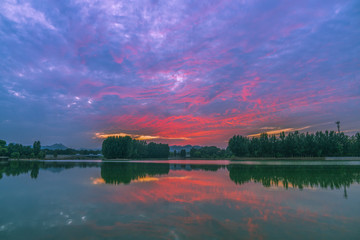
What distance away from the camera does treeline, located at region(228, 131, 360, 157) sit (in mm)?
78125

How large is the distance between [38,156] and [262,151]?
11559 centimetres

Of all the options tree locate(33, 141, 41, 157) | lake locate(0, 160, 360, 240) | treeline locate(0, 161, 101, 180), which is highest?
tree locate(33, 141, 41, 157)

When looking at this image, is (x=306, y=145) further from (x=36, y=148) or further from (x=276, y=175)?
(x=36, y=148)

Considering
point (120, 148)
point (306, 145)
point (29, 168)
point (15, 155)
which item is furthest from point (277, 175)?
point (15, 155)

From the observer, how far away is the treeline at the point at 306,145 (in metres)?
78.1

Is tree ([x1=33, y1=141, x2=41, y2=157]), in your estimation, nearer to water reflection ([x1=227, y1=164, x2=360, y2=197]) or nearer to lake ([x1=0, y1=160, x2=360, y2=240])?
lake ([x1=0, y1=160, x2=360, y2=240])

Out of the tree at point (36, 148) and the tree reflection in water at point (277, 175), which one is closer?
the tree reflection in water at point (277, 175)

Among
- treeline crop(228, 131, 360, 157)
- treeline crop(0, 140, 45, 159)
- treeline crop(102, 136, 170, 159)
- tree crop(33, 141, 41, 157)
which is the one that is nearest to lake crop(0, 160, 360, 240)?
treeline crop(228, 131, 360, 157)

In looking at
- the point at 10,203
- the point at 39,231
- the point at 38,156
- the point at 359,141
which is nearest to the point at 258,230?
the point at 39,231

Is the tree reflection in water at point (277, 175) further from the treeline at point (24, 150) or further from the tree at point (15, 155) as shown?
the treeline at point (24, 150)

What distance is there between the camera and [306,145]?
79750 mm

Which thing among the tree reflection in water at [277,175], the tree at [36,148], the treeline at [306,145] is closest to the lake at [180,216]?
the tree reflection in water at [277,175]

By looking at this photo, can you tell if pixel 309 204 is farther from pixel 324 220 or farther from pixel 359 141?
pixel 359 141

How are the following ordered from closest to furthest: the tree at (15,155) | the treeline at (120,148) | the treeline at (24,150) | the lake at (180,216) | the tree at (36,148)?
the lake at (180,216)
the tree at (15,155)
the treeline at (24,150)
the tree at (36,148)
the treeline at (120,148)
